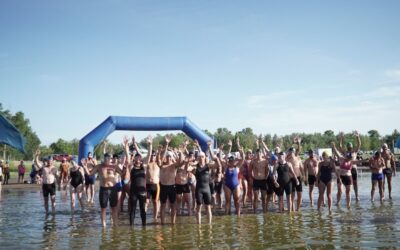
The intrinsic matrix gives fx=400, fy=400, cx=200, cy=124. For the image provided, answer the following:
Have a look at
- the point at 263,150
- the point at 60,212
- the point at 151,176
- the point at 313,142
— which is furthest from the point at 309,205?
the point at 313,142

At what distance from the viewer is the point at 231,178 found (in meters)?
12.9

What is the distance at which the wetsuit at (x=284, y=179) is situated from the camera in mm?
13227

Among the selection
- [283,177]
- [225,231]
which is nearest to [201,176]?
[225,231]

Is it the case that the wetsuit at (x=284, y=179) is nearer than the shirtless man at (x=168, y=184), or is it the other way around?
the shirtless man at (x=168, y=184)

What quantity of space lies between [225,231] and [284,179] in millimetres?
4049

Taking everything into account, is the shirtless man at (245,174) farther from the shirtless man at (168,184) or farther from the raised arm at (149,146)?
the raised arm at (149,146)

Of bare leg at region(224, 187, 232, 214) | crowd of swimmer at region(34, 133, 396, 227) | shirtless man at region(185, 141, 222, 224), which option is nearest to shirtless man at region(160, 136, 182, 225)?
crowd of swimmer at region(34, 133, 396, 227)

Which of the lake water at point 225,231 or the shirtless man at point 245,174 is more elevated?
the shirtless man at point 245,174

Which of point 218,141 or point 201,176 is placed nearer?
point 201,176

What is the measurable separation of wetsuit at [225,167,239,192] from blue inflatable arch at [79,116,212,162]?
14.7 meters

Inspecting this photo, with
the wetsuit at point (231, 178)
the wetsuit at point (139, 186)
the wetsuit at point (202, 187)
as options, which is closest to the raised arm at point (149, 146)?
the wetsuit at point (139, 186)

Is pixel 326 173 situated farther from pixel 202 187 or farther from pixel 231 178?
pixel 202 187

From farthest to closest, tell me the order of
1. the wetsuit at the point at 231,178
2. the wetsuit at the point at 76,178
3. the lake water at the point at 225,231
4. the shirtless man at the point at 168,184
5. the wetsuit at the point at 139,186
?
1. the wetsuit at the point at 76,178
2. the wetsuit at the point at 231,178
3. the shirtless man at the point at 168,184
4. the wetsuit at the point at 139,186
5. the lake water at the point at 225,231

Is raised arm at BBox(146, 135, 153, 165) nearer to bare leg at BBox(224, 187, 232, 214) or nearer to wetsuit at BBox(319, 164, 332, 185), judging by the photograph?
bare leg at BBox(224, 187, 232, 214)
